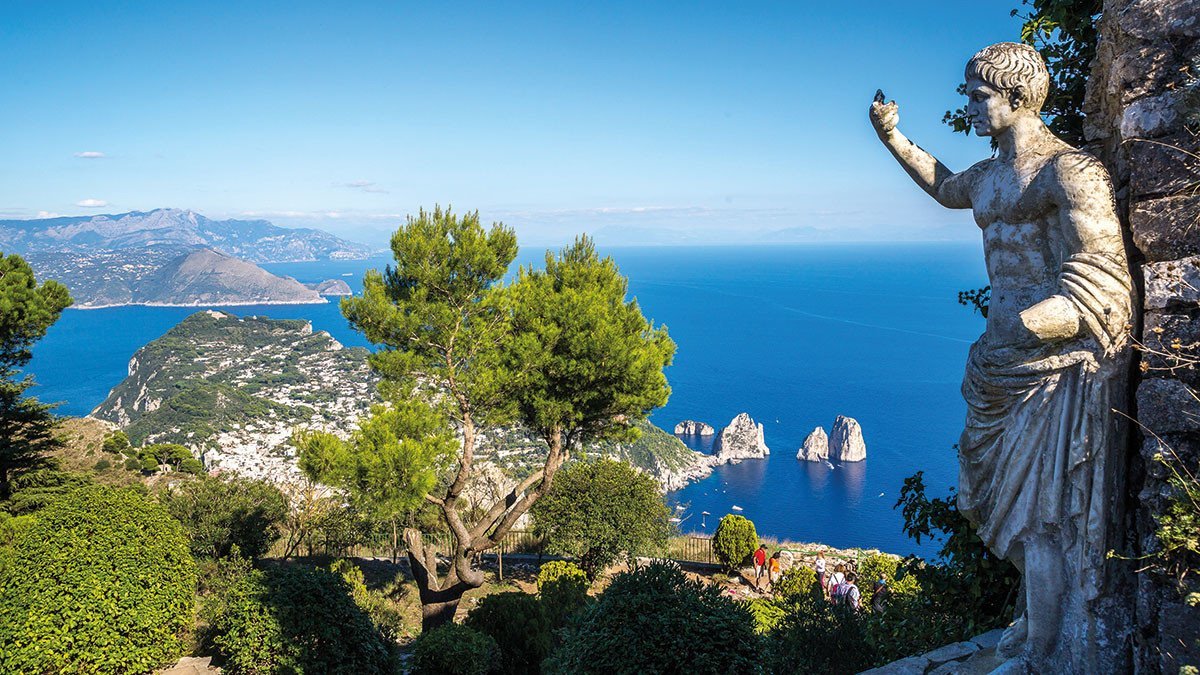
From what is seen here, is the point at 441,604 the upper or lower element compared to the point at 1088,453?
lower

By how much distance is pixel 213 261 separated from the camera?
163125 mm

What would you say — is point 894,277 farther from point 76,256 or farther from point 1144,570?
point 76,256

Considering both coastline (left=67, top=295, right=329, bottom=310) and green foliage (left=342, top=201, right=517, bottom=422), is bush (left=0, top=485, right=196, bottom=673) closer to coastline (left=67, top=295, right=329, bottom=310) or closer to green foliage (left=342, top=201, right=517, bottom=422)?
green foliage (left=342, top=201, right=517, bottom=422)

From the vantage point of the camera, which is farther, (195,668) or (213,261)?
(213,261)

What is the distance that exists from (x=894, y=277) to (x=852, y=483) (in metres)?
124

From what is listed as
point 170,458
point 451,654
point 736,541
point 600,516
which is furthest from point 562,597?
point 170,458

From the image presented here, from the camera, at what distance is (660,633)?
399 centimetres

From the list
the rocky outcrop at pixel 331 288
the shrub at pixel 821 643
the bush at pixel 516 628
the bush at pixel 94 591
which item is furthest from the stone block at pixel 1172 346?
the rocky outcrop at pixel 331 288

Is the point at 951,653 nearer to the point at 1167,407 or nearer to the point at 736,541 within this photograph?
the point at 1167,407

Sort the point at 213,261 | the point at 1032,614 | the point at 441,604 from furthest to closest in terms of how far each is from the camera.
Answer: the point at 213,261
the point at 441,604
the point at 1032,614

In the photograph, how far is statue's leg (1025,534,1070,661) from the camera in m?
2.61

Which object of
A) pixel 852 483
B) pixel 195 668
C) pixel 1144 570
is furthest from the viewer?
pixel 852 483

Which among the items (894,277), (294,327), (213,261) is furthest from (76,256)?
(894,277)

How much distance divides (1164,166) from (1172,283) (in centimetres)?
42
